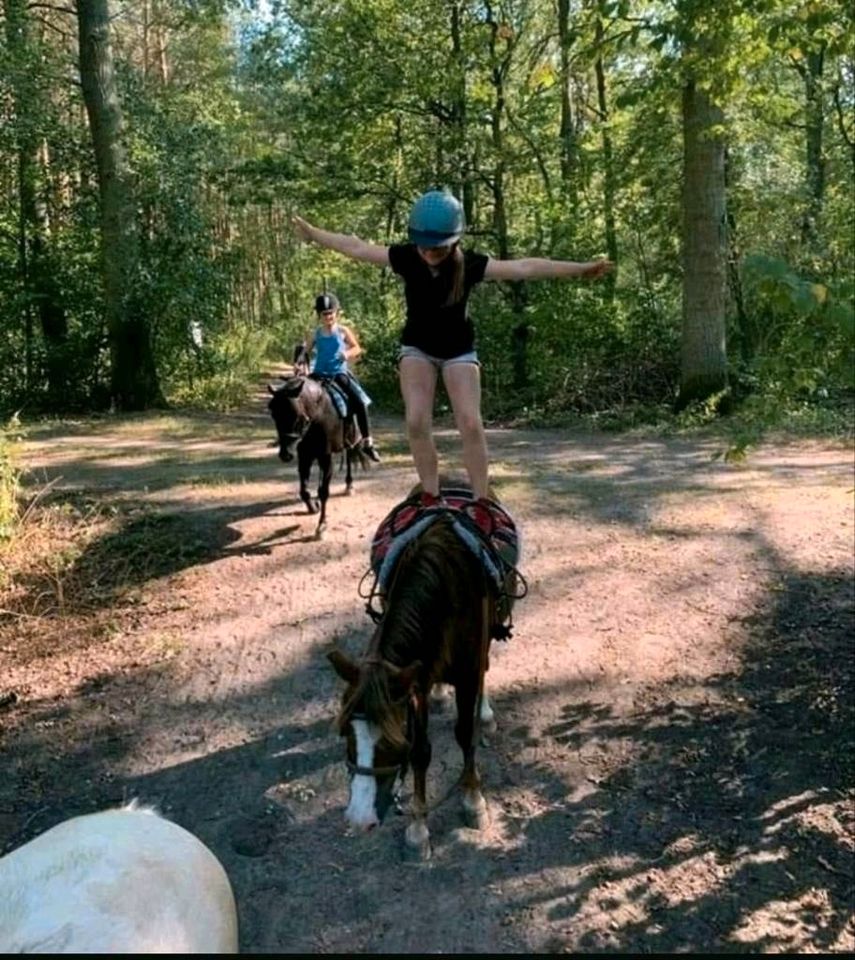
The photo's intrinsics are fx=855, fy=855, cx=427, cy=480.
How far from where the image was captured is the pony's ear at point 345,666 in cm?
294

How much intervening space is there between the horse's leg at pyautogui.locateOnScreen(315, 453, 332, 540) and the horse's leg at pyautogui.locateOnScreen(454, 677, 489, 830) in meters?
3.63

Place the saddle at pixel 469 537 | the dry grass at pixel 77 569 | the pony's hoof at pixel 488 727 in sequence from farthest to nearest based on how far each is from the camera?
the dry grass at pixel 77 569 → the pony's hoof at pixel 488 727 → the saddle at pixel 469 537

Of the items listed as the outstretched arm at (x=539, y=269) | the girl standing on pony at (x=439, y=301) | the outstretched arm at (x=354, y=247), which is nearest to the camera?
the girl standing on pony at (x=439, y=301)

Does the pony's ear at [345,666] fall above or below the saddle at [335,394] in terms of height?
below

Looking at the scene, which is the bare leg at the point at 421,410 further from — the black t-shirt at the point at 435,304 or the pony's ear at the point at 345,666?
the pony's ear at the point at 345,666

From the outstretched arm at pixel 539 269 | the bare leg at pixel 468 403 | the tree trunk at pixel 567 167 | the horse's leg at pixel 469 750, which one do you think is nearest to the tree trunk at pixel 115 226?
the tree trunk at pixel 567 167

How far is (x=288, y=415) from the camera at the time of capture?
7.33 meters

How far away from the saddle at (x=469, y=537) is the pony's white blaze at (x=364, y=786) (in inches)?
31.7

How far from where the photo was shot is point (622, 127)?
15.9 metres

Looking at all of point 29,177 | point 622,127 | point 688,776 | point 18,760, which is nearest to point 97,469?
point 18,760

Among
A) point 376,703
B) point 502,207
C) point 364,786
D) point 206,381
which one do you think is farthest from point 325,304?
point 206,381

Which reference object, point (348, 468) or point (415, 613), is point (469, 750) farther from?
point (348, 468)

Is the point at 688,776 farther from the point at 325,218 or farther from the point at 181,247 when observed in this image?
the point at 325,218

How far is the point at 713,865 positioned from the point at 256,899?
2.00 m
